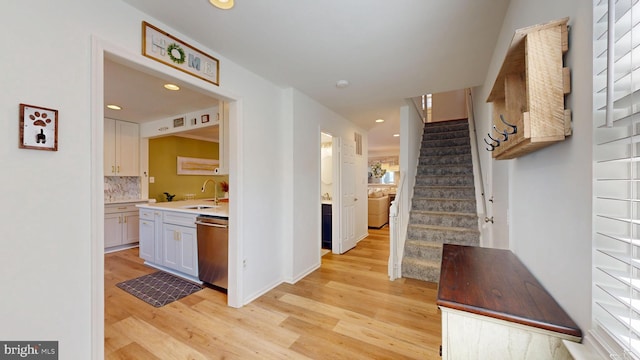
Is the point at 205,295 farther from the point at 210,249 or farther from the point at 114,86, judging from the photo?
Answer: the point at 114,86

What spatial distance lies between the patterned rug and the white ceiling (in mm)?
2310

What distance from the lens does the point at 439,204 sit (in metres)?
3.71

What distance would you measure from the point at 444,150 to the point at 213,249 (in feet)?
13.8

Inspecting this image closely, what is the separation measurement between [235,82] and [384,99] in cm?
194

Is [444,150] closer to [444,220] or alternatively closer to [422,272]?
[444,220]

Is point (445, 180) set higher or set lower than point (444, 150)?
lower

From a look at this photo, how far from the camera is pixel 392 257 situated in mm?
3035

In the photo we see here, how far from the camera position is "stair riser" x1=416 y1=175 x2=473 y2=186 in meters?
3.85

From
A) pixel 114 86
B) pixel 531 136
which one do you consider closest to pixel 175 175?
pixel 114 86

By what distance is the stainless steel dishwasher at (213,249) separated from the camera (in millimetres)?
2679

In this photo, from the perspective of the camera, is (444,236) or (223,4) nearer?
(223,4)

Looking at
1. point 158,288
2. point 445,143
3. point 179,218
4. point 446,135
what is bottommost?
point 158,288

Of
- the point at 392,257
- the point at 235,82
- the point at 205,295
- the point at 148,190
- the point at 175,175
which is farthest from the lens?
the point at 175,175

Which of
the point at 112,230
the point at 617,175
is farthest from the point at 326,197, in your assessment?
the point at 617,175
